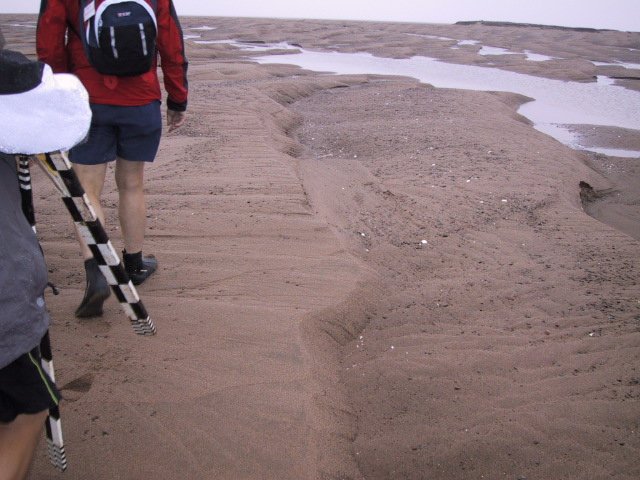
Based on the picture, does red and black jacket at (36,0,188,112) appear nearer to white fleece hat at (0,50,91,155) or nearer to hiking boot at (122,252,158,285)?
hiking boot at (122,252,158,285)

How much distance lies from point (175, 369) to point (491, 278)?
2.41m

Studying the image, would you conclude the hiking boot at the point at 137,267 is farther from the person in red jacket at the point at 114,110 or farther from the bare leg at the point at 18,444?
the bare leg at the point at 18,444

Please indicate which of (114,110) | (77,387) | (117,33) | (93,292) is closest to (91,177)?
(114,110)

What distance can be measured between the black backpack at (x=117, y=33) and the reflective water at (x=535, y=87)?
8.39 metres

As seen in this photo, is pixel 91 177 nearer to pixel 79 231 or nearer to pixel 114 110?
pixel 114 110

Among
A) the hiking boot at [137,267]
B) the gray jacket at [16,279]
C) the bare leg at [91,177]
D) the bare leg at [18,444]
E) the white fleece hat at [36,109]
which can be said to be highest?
the white fleece hat at [36,109]

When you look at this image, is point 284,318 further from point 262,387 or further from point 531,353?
point 531,353

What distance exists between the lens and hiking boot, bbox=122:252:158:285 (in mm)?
3203

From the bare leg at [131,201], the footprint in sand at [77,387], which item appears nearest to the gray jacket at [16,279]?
the footprint in sand at [77,387]

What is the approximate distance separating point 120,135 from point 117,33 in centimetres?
57

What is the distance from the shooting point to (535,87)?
619 inches

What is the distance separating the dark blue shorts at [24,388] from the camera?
1414 mm

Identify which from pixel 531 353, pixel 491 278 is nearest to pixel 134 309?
pixel 531 353

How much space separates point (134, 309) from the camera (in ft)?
5.52
